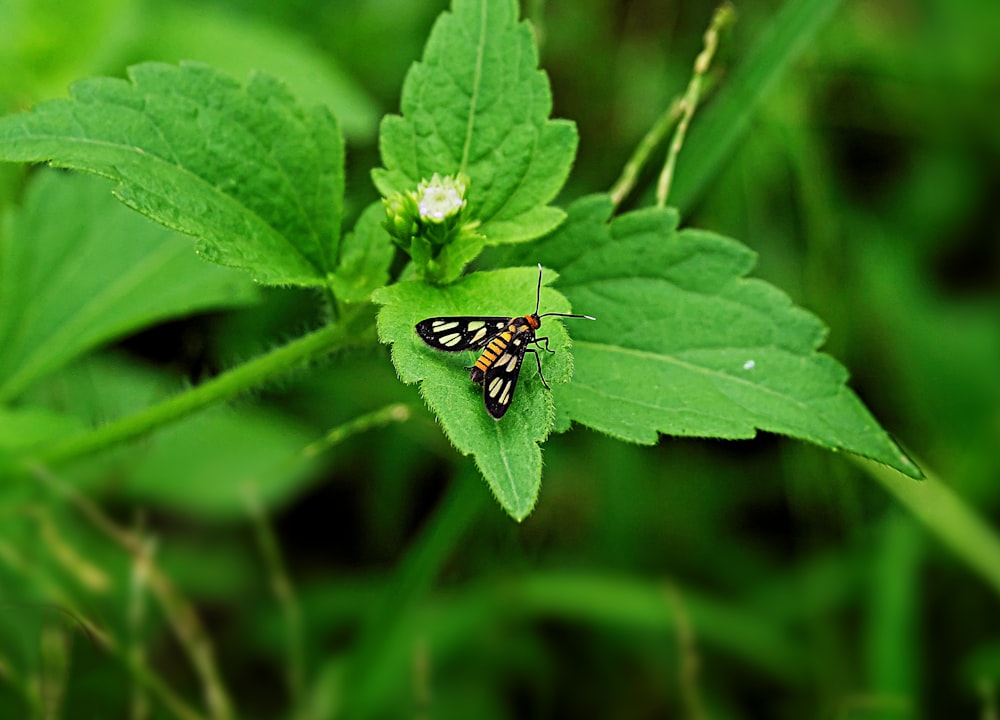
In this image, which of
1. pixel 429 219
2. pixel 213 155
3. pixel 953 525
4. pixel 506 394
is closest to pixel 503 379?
pixel 506 394

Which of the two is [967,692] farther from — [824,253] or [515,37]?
[515,37]

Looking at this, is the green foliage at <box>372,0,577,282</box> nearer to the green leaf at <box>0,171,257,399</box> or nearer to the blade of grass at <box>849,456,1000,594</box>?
the green leaf at <box>0,171,257,399</box>

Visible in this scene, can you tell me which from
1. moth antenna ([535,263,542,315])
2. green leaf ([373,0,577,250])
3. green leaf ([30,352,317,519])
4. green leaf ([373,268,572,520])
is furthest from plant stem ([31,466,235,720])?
moth antenna ([535,263,542,315])

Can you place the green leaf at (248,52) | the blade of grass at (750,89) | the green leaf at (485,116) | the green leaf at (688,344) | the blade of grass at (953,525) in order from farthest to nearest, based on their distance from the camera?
the green leaf at (248,52) → the blade of grass at (953,525) → the blade of grass at (750,89) → the green leaf at (485,116) → the green leaf at (688,344)

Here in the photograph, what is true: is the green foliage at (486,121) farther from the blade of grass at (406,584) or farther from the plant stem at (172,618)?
the plant stem at (172,618)

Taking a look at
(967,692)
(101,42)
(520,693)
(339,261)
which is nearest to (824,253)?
(967,692)

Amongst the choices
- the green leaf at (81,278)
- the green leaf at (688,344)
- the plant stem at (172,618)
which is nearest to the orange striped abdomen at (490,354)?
the green leaf at (688,344)

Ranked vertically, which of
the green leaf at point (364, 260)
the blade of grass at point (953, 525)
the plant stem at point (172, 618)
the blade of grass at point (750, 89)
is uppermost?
the blade of grass at point (750, 89)
